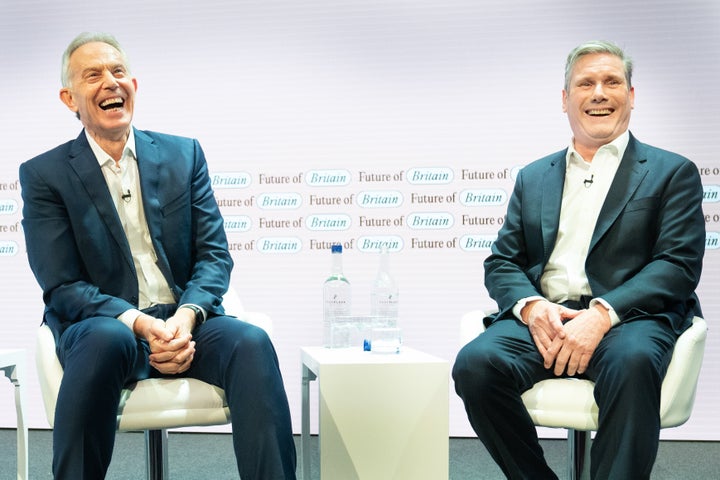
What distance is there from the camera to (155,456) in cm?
239

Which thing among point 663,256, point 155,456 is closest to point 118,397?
point 155,456

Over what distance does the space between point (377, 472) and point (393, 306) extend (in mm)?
764

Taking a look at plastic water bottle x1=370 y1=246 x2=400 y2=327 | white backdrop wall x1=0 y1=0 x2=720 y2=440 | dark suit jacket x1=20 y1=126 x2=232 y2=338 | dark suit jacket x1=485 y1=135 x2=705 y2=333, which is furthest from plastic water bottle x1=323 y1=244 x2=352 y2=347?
white backdrop wall x1=0 y1=0 x2=720 y2=440

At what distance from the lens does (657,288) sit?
232 cm

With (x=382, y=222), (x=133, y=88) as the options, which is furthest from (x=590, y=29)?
(x=133, y=88)

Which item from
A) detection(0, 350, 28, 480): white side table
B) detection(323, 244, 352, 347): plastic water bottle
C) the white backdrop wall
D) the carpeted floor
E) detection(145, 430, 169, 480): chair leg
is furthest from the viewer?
the white backdrop wall

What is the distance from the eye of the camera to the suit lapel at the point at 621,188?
2.48 metres

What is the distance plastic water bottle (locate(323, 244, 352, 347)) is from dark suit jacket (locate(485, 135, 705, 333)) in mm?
508

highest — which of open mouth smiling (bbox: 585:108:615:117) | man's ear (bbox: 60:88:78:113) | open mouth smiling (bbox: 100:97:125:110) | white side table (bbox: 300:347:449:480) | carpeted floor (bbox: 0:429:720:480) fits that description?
man's ear (bbox: 60:88:78:113)

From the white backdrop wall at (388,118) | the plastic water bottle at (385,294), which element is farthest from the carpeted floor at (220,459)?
the plastic water bottle at (385,294)

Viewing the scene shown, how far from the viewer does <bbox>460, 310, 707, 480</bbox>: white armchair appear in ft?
7.09

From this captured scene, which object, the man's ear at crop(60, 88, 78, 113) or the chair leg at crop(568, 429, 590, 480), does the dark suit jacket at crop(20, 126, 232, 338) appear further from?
the chair leg at crop(568, 429, 590, 480)

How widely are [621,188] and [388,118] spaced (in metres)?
1.85

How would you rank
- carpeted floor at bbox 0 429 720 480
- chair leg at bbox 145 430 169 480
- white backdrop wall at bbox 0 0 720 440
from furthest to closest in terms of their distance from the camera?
1. white backdrop wall at bbox 0 0 720 440
2. carpeted floor at bbox 0 429 720 480
3. chair leg at bbox 145 430 169 480
